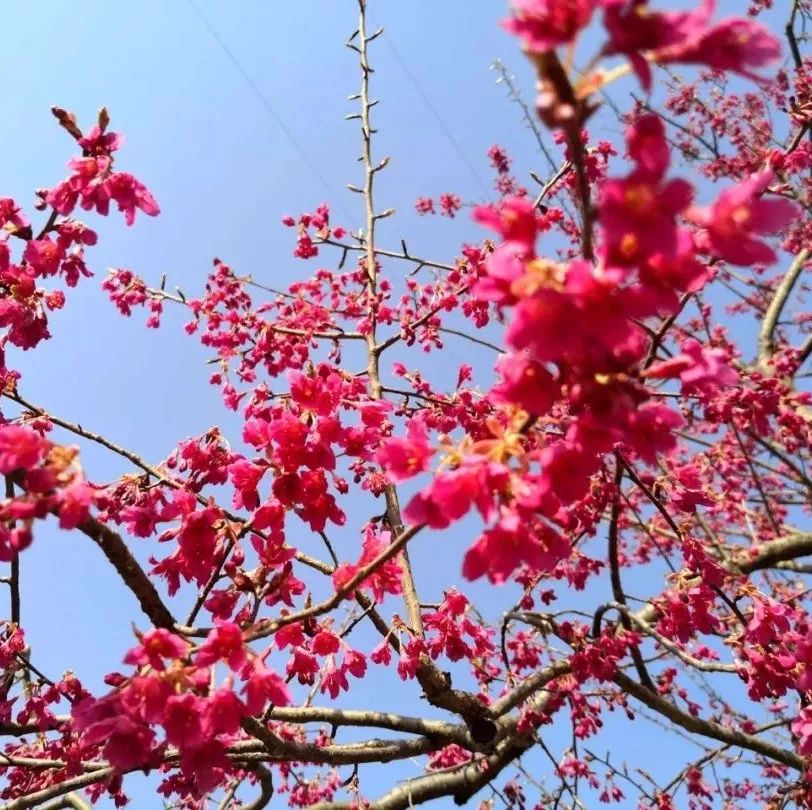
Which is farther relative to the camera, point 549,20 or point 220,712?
point 220,712

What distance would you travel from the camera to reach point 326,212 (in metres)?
5.96

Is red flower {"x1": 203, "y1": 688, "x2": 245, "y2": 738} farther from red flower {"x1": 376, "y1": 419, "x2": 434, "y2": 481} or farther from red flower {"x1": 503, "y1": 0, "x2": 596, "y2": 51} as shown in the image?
red flower {"x1": 503, "y1": 0, "x2": 596, "y2": 51}

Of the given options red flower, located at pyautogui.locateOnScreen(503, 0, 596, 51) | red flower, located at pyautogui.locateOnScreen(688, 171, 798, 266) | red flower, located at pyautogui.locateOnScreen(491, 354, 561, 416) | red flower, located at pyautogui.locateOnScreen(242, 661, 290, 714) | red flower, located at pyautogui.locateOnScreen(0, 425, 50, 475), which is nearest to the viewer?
red flower, located at pyautogui.locateOnScreen(503, 0, 596, 51)

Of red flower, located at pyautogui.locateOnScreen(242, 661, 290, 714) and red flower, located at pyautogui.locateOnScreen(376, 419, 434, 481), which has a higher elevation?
red flower, located at pyautogui.locateOnScreen(376, 419, 434, 481)

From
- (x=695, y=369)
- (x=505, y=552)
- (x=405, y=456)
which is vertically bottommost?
(x=505, y=552)

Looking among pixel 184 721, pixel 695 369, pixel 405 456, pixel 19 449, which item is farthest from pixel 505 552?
pixel 19 449

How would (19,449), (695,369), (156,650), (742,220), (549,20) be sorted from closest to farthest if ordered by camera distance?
1. (549,20)
2. (742,220)
3. (695,369)
4. (19,449)
5. (156,650)

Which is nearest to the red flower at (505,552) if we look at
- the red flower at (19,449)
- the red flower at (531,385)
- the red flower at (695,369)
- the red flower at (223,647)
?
the red flower at (531,385)

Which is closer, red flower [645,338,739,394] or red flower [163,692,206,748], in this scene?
red flower [645,338,739,394]

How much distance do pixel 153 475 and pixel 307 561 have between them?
45.8 inches

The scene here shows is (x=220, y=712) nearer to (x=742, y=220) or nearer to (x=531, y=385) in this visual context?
(x=531, y=385)

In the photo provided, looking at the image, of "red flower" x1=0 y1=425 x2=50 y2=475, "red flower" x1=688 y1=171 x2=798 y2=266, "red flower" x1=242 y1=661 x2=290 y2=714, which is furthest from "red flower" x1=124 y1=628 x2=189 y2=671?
"red flower" x1=688 y1=171 x2=798 y2=266

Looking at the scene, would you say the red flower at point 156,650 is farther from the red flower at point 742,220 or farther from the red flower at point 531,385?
the red flower at point 742,220

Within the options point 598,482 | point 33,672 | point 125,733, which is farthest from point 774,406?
point 33,672
